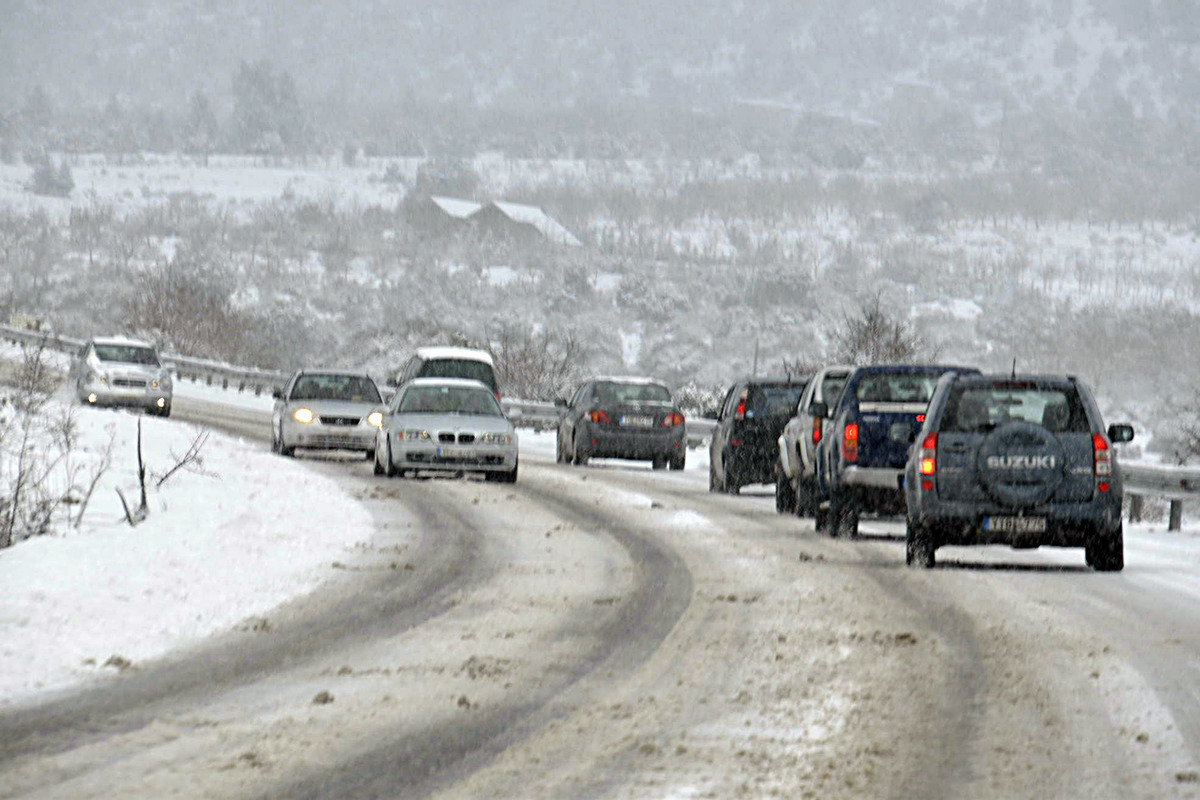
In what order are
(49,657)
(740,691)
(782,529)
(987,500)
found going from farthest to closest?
(782,529), (987,500), (49,657), (740,691)

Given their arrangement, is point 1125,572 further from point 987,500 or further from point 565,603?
point 565,603

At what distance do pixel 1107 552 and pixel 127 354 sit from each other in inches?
1069

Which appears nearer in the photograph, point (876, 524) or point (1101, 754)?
point (1101, 754)

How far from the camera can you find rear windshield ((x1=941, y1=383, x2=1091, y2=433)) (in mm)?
13913

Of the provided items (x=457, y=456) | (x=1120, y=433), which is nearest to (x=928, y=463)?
(x=1120, y=433)

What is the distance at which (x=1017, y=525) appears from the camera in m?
13.7

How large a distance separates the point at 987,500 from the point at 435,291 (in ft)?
591

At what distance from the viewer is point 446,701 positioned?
784 centimetres

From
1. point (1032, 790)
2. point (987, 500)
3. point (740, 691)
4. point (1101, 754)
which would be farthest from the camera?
point (987, 500)

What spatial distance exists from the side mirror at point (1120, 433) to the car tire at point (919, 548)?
176cm

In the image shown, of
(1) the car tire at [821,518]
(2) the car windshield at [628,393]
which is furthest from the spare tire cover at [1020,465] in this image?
(2) the car windshield at [628,393]

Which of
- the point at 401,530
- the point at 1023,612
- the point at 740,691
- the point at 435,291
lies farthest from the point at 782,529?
the point at 435,291

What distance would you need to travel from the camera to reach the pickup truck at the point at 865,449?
656 inches

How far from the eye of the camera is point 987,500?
1376cm
